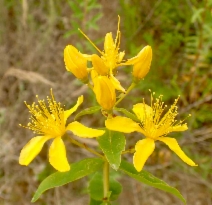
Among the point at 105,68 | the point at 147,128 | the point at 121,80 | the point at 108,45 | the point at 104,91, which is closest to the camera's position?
the point at 104,91

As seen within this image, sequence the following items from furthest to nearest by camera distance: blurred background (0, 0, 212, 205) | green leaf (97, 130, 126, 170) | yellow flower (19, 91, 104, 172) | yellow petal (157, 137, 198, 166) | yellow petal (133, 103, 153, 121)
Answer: blurred background (0, 0, 212, 205), yellow petal (133, 103, 153, 121), yellow petal (157, 137, 198, 166), yellow flower (19, 91, 104, 172), green leaf (97, 130, 126, 170)

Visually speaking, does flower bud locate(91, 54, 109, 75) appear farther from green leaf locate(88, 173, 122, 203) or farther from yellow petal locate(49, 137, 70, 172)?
green leaf locate(88, 173, 122, 203)

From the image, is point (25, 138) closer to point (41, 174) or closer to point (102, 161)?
point (41, 174)

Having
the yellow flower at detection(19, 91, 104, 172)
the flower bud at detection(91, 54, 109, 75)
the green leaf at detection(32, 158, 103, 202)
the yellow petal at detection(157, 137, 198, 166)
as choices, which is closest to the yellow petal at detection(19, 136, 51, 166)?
the yellow flower at detection(19, 91, 104, 172)

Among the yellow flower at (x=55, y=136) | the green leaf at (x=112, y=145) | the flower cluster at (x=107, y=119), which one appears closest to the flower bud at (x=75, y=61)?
the flower cluster at (x=107, y=119)

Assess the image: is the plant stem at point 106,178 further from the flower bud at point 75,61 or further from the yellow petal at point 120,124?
the flower bud at point 75,61

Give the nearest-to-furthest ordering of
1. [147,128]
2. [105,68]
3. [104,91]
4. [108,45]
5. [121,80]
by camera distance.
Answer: [104,91] → [105,68] → [147,128] → [108,45] → [121,80]

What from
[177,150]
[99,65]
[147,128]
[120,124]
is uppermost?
[99,65]

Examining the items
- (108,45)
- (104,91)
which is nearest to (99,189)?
(104,91)

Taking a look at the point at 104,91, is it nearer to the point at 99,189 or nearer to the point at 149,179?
the point at 149,179
